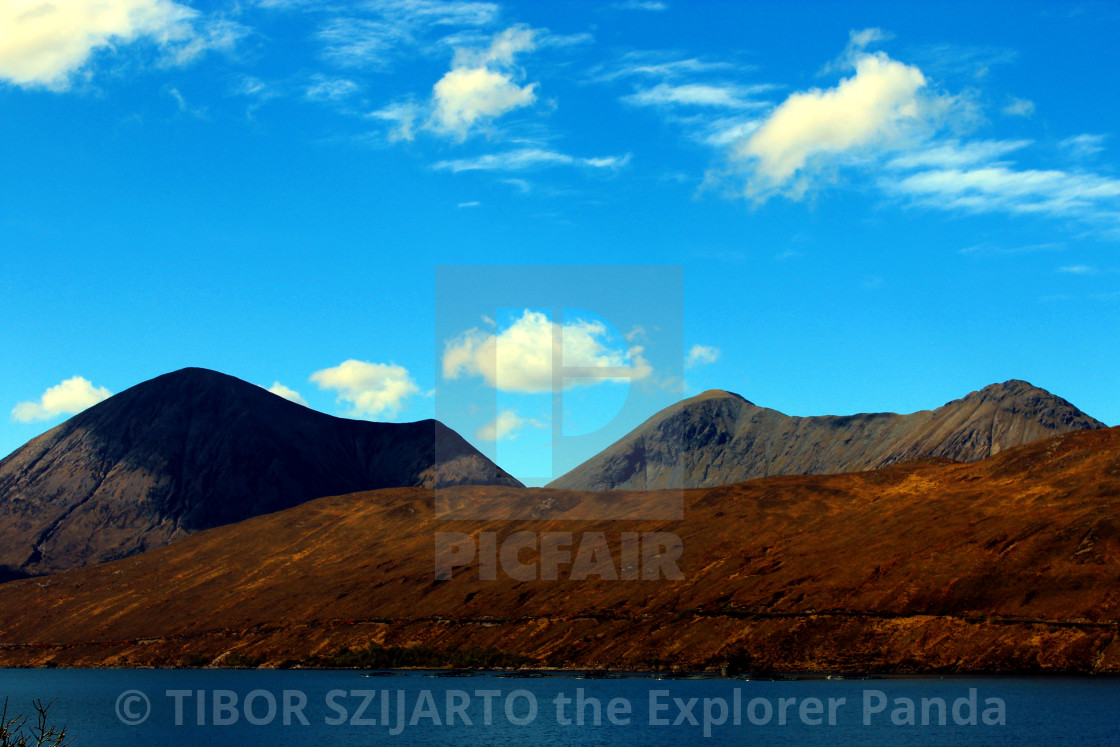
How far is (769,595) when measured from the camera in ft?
434

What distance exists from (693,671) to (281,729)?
54316 mm

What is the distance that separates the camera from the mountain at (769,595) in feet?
369

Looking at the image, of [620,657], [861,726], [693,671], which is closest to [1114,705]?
[861,726]

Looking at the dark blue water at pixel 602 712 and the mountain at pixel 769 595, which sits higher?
the mountain at pixel 769 595

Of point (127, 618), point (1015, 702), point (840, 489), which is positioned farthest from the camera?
point (127, 618)

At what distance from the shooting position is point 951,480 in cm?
16175

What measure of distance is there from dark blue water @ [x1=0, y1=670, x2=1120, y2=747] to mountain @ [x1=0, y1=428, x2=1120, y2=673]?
1153 cm

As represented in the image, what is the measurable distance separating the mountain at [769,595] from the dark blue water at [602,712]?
11529 mm

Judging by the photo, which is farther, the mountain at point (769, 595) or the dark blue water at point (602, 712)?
the mountain at point (769, 595)

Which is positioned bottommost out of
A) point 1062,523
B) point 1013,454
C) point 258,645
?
point 258,645

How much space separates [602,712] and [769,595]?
167 feet

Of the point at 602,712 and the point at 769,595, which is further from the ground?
the point at 769,595

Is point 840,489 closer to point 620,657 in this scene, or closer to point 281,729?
point 620,657

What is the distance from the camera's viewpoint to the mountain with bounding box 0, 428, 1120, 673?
369ft
